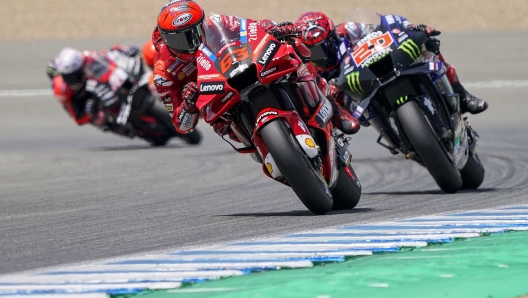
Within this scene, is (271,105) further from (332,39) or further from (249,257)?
(332,39)

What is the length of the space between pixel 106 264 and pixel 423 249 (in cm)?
162

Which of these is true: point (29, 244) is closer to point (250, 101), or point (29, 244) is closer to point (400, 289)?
point (250, 101)

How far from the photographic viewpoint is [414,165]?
11875 mm

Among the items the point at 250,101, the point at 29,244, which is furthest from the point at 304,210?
the point at 29,244

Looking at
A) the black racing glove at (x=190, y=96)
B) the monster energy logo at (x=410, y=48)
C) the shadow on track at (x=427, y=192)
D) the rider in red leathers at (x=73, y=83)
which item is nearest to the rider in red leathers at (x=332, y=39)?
the monster energy logo at (x=410, y=48)

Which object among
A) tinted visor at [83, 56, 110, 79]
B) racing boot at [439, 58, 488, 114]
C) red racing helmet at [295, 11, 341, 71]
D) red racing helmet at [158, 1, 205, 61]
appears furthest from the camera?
tinted visor at [83, 56, 110, 79]

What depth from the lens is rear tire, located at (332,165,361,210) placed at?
7461mm

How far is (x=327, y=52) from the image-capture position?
8.66 m

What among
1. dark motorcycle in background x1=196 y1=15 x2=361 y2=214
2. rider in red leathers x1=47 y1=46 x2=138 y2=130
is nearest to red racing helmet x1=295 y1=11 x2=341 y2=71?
dark motorcycle in background x1=196 y1=15 x2=361 y2=214

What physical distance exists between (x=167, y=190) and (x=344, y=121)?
302 cm

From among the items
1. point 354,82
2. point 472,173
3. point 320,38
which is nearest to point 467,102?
point 472,173

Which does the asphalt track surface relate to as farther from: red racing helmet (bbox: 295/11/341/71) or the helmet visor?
red racing helmet (bbox: 295/11/341/71)

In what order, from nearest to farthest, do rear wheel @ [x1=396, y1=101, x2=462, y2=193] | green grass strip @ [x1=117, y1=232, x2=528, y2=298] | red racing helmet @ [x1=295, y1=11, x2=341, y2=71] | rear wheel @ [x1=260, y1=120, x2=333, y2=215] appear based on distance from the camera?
green grass strip @ [x1=117, y1=232, x2=528, y2=298], rear wheel @ [x1=260, y1=120, x2=333, y2=215], rear wheel @ [x1=396, y1=101, x2=462, y2=193], red racing helmet @ [x1=295, y1=11, x2=341, y2=71]

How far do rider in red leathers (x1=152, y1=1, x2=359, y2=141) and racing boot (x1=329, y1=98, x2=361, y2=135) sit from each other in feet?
2.43
